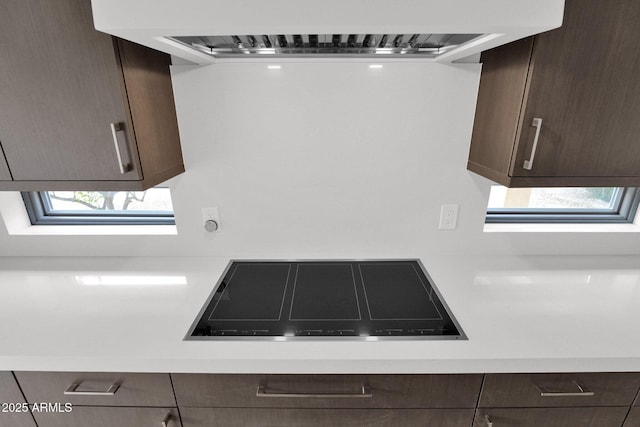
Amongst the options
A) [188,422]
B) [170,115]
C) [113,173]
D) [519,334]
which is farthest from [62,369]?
[519,334]

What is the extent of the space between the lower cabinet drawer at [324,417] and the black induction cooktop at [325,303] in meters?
0.24

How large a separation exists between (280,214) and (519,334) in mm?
1009

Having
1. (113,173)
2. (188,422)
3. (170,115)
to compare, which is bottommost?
(188,422)

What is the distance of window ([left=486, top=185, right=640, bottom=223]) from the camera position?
4.87ft

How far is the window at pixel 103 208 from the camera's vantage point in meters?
1.50

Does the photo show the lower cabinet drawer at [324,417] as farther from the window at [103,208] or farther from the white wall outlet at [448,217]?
the window at [103,208]

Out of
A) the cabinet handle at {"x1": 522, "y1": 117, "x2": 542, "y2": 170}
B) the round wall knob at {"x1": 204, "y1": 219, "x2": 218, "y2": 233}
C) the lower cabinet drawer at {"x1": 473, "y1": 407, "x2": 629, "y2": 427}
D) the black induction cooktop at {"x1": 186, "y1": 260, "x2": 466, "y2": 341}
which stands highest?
the cabinet handle at {"x1": 522, "y1": 117, "x2": 542, "y2": 170}

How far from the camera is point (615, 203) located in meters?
1.51

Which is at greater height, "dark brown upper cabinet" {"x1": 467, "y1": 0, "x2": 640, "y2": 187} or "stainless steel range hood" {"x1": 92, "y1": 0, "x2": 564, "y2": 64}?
"stainless steel range hood" {"x1": 92, "y1": 0, "x2": 564, "y2": 64}

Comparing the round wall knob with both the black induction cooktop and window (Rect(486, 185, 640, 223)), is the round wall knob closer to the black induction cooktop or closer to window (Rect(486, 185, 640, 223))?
the black induction cooktop

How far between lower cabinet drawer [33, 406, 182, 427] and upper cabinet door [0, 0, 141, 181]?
2.50 ft

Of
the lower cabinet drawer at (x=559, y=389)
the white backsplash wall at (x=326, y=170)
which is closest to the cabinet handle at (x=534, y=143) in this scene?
the white backsplash wall at (x=326, y=170)

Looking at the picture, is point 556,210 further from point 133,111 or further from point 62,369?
point 62,369

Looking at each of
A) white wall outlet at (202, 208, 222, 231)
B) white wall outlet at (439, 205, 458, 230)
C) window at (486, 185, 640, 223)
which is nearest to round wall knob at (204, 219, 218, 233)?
white wall outlet at (202, 208, 222, 231)
